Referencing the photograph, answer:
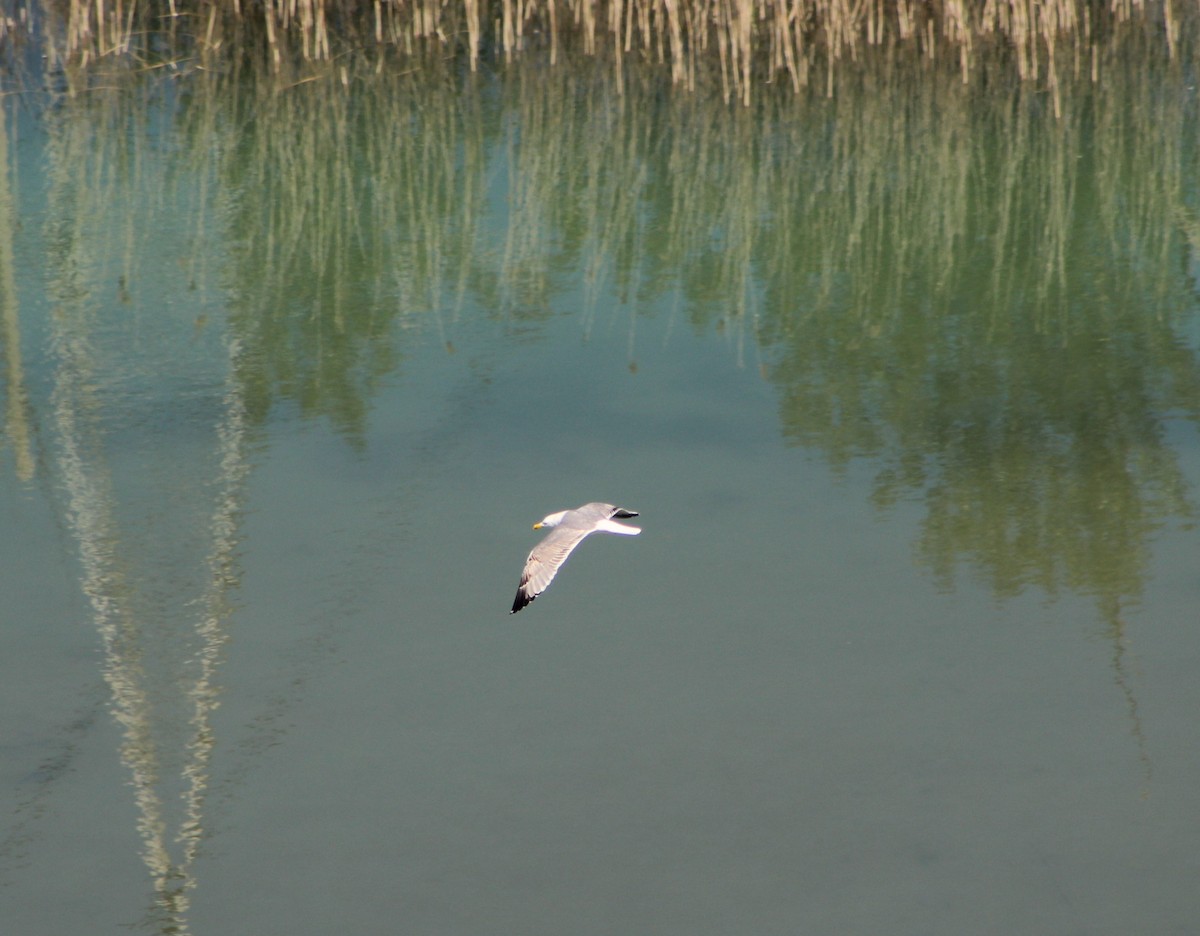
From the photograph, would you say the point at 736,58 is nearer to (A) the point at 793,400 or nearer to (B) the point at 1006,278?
(B) the point at 1006,278

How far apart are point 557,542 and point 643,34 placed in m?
5.89

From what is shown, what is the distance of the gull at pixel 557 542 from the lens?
3918mm

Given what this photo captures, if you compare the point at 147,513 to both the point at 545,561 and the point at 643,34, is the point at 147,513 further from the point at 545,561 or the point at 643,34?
the point at 643,34

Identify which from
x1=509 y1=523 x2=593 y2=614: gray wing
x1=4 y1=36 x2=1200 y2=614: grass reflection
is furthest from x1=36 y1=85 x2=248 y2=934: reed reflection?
x1=509 y1=523 x2=593 y2=614: gray wing

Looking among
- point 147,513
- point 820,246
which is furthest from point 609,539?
point 820,246

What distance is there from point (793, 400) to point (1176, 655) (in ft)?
5.72

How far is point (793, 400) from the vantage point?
5.60m

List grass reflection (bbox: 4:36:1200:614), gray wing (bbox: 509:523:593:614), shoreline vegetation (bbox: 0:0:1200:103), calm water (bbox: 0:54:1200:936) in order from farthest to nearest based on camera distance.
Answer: shoreline vegetation (bbox: 0:0:1200:103)
grass reflection (bbox: 4:36:1200:614)
gray wing (bbox: 509:523:593:614)
calm water (bbox: 0:54:1200:936)

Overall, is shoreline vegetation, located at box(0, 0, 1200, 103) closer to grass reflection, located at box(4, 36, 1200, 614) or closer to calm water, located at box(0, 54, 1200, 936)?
grass reflection, located at box(4, 36, 1200, 614)

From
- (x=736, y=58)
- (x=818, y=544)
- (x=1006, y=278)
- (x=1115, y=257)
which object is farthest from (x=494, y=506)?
(x=736, y=58)

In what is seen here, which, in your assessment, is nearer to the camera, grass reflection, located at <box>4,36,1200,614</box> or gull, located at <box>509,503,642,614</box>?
gull, located at <box>509,503,642,614</box>

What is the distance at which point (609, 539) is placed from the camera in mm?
4895

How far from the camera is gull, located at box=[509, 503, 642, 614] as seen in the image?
3918 millimetres

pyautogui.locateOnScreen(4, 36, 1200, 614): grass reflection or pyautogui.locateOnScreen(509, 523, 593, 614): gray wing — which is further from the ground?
pyautogui.locateOnScreen(4, 36, 1200, 614): grass reflection
